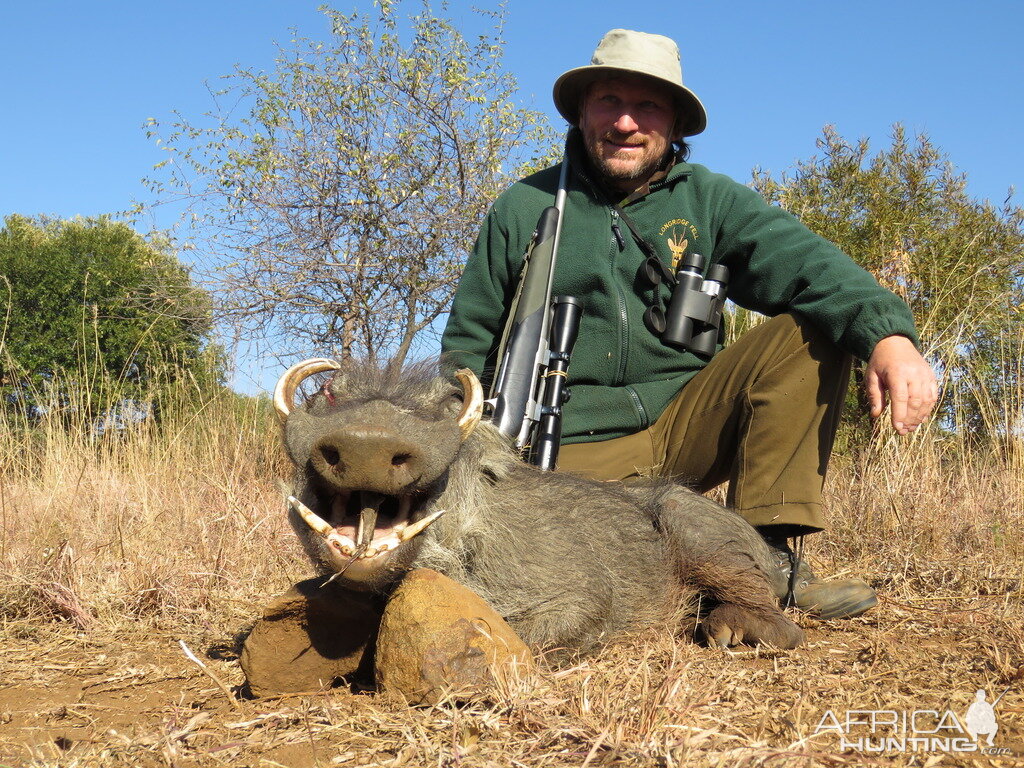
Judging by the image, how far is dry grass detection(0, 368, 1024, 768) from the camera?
6.44ft

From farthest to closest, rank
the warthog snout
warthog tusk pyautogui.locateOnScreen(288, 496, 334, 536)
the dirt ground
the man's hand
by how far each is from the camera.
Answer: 1. the man's hand
2. warthog tusk pyautogui.locateOnScreen(288, 496, 334, 536)
3. the warthog snout
4. the dirt ground

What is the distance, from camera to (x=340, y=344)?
9477 mm

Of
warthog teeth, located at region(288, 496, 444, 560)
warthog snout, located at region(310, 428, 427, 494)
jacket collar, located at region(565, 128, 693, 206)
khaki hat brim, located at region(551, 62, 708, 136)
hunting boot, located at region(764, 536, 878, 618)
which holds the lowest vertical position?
hunting boot, located at region(764, 536, 878, 618)

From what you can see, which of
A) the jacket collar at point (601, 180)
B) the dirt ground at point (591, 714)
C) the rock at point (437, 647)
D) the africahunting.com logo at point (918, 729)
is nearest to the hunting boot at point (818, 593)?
the dirt ground at point (591, 714)

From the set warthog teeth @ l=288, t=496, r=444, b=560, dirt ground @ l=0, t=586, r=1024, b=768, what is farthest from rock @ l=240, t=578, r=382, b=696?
warthog teeth @ l=288, t=496, r=444, b=560

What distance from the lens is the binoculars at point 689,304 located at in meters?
4.06

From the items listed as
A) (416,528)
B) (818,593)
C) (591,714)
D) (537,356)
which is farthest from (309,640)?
(818,593)

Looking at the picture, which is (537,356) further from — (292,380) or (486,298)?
(292,380)

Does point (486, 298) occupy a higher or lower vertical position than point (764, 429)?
higher

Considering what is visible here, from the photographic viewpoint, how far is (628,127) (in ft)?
13.7

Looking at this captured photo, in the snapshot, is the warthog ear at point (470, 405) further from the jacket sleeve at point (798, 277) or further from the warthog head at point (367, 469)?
the jacket sleeve at point (798, 277)

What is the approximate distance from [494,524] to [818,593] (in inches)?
56.2

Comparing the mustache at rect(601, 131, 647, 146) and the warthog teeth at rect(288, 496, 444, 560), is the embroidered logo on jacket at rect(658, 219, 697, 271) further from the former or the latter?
the warthog teeth at rect(288, 496, 444, 560)

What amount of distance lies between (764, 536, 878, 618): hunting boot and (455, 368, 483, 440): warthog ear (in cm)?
154
